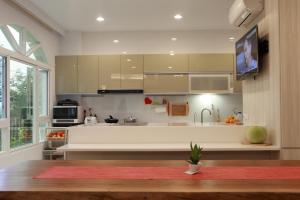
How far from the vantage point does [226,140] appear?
10.5 ft

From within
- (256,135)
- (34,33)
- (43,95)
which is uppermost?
(34,33)

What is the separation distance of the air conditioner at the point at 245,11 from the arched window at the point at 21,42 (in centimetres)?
303

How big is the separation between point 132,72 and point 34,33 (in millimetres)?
1853

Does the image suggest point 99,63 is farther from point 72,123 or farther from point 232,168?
point 232,168

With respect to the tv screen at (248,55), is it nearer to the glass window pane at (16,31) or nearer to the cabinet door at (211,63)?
the cabinet door at (211,63)

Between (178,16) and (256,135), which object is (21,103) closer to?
(178,16)

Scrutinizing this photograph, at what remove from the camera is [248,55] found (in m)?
3.42

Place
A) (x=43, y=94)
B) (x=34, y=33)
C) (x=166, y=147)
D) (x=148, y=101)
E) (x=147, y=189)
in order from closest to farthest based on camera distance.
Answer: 1. (x=147, y=189)
2. (x=166, y=147)
3. (x=34, y=33)
4. (x=43, y=94)
5. (x=148, y=101)

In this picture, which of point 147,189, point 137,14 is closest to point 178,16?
point 137,14

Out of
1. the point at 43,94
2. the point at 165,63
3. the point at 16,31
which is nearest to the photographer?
the point at 16,31

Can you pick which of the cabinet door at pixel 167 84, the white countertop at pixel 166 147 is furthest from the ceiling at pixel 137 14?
the white countertop at pixel 166 147

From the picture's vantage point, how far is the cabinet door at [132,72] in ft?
18.7

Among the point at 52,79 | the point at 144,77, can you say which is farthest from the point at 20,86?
the point at 144,77

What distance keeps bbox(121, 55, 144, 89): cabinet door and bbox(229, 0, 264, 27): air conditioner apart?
2298 mm
